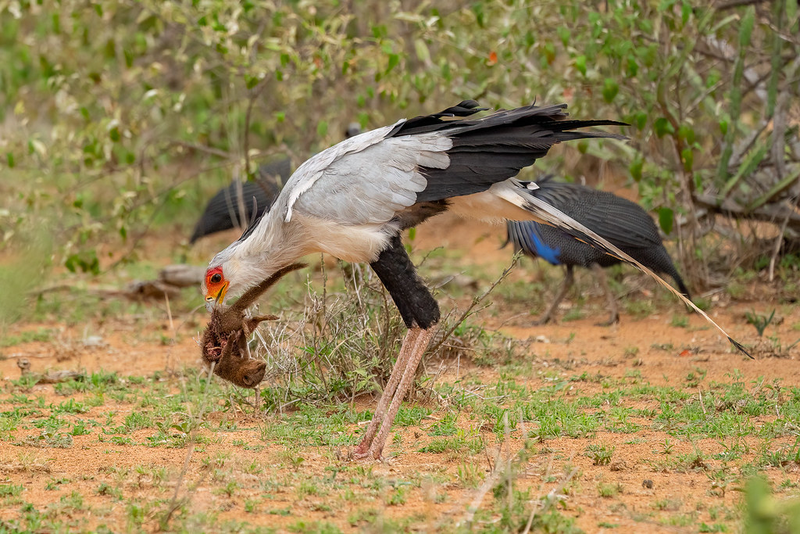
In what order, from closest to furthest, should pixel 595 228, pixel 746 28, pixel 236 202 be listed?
pixel 595 228, pixel 746 28, pixel 236 202

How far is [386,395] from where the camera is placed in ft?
13.8

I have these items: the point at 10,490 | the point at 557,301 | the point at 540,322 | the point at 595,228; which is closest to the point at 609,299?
the point at 557,301

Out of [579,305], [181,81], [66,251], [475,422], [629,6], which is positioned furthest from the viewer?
[181,81]

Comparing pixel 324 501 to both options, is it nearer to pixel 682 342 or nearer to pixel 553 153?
pixel 682 342

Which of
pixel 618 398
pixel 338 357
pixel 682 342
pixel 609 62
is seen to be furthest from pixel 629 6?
pixel 338 357

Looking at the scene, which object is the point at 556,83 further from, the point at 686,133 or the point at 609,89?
the point at 686,133

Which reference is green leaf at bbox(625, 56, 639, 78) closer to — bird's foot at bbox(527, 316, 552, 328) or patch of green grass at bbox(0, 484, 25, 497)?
bird's foot at bbox(527, 316, 552, 328)

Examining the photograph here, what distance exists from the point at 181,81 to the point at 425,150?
8.09 meters

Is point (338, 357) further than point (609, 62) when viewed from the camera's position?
No

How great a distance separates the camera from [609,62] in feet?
20.8

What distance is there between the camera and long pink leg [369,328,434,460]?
3934 mm

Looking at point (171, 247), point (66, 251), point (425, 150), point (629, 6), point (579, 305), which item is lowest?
point (171, 247)

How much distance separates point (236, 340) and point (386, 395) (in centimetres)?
80

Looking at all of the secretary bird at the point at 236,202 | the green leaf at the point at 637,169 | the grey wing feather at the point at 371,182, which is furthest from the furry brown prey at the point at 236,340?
the secretary bird at the point at 236,202
